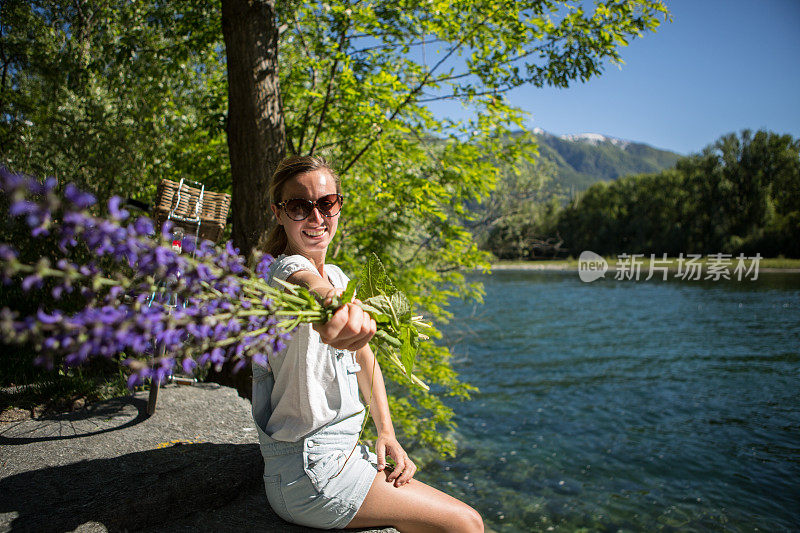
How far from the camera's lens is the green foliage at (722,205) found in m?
60.1

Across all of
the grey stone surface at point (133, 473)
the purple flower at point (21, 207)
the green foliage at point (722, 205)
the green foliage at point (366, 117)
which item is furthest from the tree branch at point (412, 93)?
the green foliage at point (722, 205)

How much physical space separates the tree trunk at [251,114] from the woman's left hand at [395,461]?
272 cm

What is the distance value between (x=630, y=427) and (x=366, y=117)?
25.6ft

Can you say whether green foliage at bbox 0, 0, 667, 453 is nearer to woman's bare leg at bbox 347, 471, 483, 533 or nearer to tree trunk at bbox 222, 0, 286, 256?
tree trunk at bbox 222, 0, 286, 256

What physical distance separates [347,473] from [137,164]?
540 cm

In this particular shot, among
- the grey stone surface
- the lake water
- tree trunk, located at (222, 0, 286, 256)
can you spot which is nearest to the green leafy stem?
the grey stone surface

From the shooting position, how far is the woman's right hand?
64.8 inches

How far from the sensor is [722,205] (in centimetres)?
6419

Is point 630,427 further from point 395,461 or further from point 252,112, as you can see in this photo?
point 395,461

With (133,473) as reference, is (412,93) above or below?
above

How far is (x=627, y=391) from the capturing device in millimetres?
12164

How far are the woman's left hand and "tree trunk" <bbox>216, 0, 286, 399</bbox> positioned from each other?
272cm

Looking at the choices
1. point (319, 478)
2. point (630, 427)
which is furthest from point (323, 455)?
point (630, 427)

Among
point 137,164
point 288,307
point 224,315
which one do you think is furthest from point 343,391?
point 137,164
